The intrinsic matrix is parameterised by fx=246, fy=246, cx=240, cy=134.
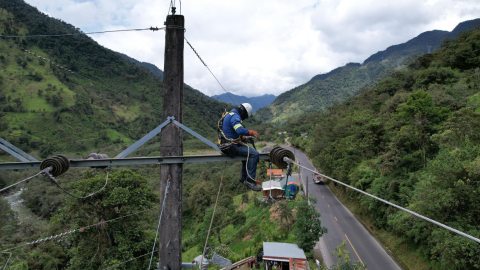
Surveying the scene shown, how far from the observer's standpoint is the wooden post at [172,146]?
3.53m

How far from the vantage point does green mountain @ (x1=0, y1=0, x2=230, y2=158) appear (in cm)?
5803

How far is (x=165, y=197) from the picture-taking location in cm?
352

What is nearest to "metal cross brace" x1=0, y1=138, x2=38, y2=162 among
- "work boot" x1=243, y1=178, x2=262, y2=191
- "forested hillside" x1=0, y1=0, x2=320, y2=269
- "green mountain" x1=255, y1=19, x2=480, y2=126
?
"forested hillside" x1=0, y1=0, x2=320, y2=269

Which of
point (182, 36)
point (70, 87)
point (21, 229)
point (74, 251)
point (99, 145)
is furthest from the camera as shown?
point (70, 87)

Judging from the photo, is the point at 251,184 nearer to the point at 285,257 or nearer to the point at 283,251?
the point at 285,257

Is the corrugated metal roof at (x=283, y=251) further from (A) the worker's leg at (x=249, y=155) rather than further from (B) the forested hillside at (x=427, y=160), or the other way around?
(A) the worker's leg at (x=249, y=155)

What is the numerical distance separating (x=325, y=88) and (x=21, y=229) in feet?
565

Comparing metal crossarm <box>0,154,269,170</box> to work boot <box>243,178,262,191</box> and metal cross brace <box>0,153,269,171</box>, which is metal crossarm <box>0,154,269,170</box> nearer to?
metal cross brace <box>0,153,269,171</box>

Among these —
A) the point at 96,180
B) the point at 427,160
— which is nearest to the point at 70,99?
the point at 96,180

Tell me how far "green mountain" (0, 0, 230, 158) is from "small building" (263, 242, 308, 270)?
39.0m

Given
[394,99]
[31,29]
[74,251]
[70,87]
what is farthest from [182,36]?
[31,29]

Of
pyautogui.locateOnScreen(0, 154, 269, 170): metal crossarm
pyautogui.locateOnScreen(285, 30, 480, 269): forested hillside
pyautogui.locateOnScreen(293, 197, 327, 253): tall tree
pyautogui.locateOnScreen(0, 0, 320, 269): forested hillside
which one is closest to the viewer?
pyautogui.locateOnScreen(0, 154, 269, 170): metal crossarm

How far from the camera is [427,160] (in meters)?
16.6

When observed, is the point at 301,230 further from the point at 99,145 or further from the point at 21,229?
the point at 99,145
